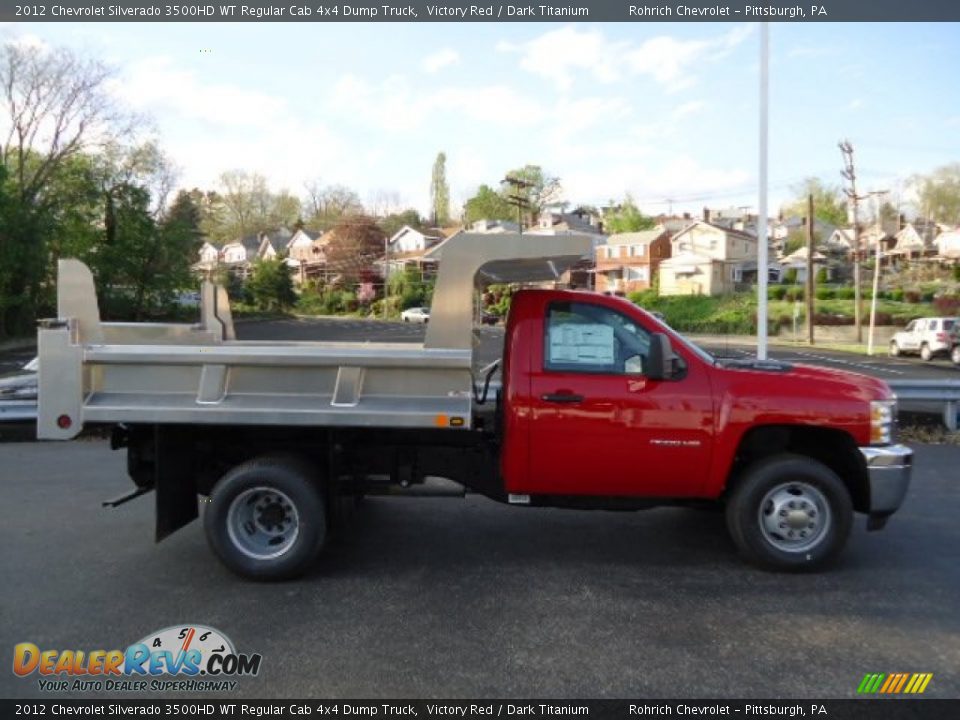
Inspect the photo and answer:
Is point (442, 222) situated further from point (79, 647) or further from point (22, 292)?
point (79, 647)

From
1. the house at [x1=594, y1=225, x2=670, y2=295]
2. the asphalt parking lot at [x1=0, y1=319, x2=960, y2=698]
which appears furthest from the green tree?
the asphalt parking lot at [x1=0, y1=319, x2=960, y2=698]

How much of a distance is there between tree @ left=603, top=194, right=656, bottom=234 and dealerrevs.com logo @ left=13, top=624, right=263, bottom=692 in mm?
83966

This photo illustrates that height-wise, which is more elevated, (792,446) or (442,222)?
(442,222)

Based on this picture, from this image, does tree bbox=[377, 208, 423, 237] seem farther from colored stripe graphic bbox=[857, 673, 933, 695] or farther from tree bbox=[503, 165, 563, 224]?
colored stripe graphic bbox=[857, 673, 933, 695]

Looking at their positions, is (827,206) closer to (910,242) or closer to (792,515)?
(910,242)

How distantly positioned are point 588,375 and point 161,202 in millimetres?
44319

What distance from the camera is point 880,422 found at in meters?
5.11

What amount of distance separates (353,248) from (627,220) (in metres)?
51.7

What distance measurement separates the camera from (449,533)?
243 inches

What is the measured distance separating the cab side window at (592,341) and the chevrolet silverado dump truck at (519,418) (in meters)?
0.01

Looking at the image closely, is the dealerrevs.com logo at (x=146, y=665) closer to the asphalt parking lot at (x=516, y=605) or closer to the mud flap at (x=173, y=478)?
the asphalt parking lot at (x=516, y=605)

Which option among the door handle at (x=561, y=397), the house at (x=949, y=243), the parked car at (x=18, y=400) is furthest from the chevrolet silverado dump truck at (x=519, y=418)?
the house at (x=949, y=243)

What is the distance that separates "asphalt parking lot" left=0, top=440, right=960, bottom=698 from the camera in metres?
3.81

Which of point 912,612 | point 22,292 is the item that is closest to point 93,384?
point 912,612
